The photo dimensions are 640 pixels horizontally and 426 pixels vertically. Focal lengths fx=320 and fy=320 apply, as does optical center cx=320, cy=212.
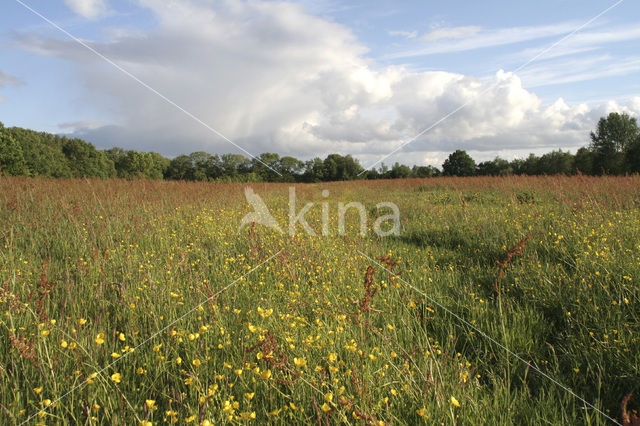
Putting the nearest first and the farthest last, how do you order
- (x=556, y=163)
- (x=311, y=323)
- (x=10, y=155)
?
1. (x=311, y=323)
2. (x=10, y=155)
3. (x=556, y=163)

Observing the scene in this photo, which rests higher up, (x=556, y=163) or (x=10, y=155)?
(x=10, y=155)

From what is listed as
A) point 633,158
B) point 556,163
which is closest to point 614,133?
point 556,163

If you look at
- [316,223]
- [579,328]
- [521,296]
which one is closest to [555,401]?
[579,328]

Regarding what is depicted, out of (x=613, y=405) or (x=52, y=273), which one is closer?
(x=613, y=405)

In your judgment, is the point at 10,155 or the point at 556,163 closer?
the point at 10,155

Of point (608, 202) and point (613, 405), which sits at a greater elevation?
point (608, 202)

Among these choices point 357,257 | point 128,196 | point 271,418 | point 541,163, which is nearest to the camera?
point 271,418

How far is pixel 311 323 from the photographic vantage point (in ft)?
8.88

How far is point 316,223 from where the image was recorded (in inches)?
281

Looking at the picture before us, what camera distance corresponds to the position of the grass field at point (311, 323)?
1.72 metres

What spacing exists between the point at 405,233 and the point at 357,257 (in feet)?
8.23

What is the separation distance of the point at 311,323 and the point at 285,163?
712cm

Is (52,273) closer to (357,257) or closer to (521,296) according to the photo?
(357,257)

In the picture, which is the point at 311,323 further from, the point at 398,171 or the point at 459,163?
the point at 459,163
